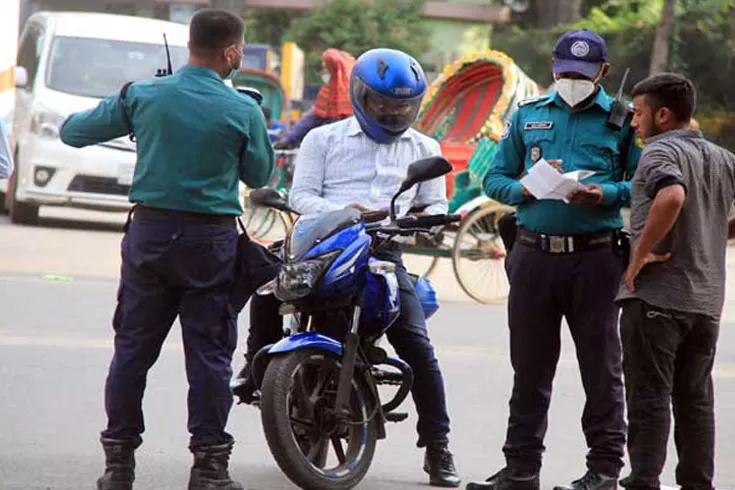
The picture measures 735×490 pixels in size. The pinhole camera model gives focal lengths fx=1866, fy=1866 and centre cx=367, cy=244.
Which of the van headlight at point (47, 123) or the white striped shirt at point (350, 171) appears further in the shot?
the van headlight at point (47, 123)

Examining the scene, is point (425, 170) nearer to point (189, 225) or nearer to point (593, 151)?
point (593, 151)

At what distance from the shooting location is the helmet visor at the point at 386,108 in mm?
7219

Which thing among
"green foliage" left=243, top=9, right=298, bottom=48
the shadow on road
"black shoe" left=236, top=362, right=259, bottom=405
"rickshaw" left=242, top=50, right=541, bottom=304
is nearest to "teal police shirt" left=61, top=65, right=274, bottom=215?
"black shoe" left=236, top=362, right=259, bottom=405

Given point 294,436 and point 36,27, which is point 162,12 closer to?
point 36,27

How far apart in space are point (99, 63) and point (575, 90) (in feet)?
43.0

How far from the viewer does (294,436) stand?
671cm

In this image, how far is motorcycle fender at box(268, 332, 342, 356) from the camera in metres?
6.69

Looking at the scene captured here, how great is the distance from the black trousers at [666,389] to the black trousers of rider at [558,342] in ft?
0.85

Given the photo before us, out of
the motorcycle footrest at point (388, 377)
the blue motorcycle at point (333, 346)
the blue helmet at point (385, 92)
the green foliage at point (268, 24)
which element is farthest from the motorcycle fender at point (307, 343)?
the green foliage at point (268, 24)

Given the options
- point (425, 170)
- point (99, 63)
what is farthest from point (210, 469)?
point (99, 63)

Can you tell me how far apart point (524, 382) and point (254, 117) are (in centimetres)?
148

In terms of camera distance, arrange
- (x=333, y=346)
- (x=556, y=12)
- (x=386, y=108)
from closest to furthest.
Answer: (x=333, y=346) < (x=386, y=108) < (x=556, y=12)

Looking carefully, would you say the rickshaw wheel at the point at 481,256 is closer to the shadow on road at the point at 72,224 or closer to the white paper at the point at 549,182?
the shadow on road at the point at 72,224

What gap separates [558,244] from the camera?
6953mm
